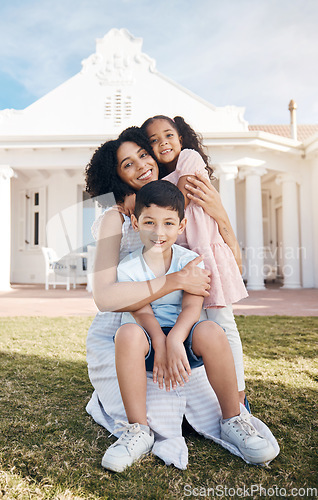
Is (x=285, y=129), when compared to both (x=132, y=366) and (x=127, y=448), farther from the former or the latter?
(x=127, y=448)

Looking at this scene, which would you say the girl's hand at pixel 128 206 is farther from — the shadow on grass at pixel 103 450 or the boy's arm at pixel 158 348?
the shadow on grass at pixel 103 450

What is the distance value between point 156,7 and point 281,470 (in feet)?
26.5

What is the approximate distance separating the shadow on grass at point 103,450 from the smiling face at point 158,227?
2.44 feet

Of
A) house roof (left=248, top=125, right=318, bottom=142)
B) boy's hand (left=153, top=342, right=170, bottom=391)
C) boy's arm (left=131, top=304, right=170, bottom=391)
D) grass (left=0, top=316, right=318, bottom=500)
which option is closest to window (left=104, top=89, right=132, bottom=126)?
house roof (left=248, top=125, right=318, bottom=142)

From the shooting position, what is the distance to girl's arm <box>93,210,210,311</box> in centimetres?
153

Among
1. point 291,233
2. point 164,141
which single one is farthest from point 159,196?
point 291,233

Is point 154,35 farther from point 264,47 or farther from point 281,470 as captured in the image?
point 281,470

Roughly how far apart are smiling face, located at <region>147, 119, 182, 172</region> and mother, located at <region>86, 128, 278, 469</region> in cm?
9

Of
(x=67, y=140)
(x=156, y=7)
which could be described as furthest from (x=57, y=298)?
(x=156, y=7)

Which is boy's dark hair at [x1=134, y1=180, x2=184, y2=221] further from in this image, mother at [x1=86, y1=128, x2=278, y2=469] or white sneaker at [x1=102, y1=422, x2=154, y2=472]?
white sneaker at [x1=102, y1=422, x2=154, y2=472]

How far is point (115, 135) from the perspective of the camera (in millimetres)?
8594

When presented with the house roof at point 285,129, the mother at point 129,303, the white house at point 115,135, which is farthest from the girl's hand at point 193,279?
the house roof at point 285,129

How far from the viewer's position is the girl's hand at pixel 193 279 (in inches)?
61.2

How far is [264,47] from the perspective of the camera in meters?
7.19
